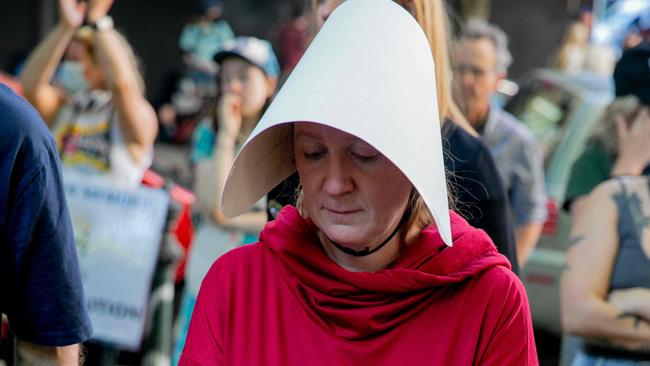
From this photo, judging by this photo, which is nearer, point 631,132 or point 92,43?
point 631,132

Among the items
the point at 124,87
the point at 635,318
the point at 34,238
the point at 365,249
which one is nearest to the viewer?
the point at 365,249

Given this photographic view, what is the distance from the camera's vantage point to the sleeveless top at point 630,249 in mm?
3629

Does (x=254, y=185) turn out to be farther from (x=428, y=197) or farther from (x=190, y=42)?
(x=190, y=42)

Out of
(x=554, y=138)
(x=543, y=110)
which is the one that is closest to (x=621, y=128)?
(x=554, y=138)

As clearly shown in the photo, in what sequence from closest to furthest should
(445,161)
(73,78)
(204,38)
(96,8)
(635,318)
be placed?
(445,161), (635,318), (96,8), (73,78), (204,38)

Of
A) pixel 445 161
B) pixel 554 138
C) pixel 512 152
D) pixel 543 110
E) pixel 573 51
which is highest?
pixel 573 51

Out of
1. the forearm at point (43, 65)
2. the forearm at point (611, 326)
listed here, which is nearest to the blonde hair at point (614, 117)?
the forearm at point (611, 326)

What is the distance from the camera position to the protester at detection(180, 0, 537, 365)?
203 cm

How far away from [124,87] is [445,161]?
2.78 meters

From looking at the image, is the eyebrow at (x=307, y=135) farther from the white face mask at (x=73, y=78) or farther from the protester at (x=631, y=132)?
the white face mask at (x=73, y=78)

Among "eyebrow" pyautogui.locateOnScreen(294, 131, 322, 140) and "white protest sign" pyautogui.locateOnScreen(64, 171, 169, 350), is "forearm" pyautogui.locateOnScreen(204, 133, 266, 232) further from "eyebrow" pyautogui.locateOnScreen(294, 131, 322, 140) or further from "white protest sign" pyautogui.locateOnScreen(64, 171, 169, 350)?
"eyebrow" pyautogui.locateOnScreen(294, 131, 322, 140)

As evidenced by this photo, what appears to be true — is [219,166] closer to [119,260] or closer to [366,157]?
[119,260]

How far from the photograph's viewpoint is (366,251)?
7.34ft

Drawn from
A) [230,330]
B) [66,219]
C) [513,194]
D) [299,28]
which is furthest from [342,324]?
[299,28]
